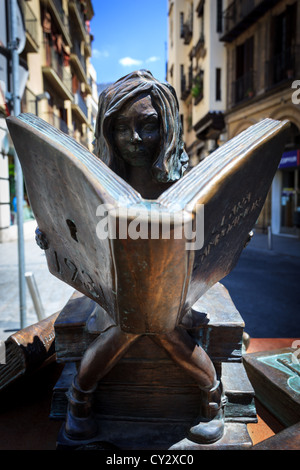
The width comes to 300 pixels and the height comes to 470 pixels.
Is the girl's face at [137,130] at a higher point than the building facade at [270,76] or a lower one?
lower

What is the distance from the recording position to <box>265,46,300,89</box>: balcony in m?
9.66

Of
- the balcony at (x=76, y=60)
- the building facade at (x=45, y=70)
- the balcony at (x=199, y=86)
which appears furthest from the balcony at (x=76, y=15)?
the balcony at (x=199, y=86)

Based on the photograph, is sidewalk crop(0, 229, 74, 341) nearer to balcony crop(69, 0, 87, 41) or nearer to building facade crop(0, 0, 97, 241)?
building facade crop(0, 0, 97, 241)

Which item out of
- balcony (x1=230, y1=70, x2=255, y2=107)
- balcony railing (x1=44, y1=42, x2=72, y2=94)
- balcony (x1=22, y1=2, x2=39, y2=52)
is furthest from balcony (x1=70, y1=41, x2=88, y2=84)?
balcony (x1=230, y1=70, x2=255, y2=107)

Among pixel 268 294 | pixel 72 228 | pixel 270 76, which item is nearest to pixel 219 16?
pixel 270 76

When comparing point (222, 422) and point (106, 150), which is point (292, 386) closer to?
point (222, 422)

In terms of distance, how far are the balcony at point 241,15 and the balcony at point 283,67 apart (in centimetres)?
163

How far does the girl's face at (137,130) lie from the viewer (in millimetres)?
1179

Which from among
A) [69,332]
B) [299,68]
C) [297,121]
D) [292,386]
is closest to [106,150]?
A: [69,332]

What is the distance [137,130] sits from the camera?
1.21m

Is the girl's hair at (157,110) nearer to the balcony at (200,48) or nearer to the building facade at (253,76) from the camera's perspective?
the building facade at (253,76)

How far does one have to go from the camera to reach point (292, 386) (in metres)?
1.33

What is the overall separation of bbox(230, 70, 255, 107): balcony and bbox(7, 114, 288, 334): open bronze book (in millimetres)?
12131

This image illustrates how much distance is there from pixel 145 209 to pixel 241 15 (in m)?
14.1
